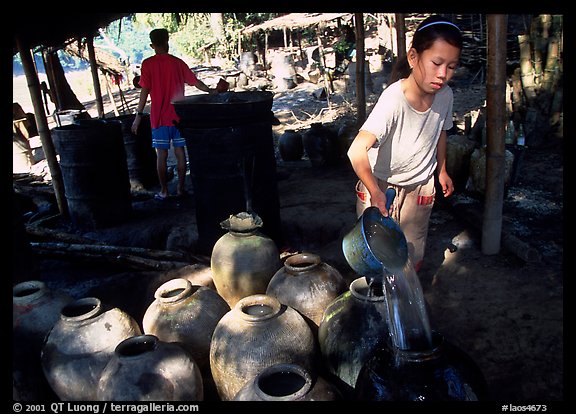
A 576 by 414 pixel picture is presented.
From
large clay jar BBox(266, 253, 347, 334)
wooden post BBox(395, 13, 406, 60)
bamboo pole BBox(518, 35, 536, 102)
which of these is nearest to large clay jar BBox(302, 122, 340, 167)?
wooden post BBox(395, 13, 406, 60)

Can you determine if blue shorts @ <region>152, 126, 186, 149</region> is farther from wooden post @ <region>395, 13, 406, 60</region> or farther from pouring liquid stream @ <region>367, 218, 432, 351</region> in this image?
pouring liquid stream @ <region>367, 218, 432, 351</region>

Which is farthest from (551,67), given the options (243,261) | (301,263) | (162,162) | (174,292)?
(174,292)

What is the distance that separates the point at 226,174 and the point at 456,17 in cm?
1398

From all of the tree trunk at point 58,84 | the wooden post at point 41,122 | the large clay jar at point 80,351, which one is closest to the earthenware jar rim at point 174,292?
the large clay jar at point 80,351

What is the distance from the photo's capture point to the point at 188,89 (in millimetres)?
22000

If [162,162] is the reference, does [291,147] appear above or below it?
below

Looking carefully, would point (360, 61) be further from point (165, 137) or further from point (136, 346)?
point (136, 346)

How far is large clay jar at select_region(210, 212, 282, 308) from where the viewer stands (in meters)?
3.24

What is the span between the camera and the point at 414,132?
2574 mm

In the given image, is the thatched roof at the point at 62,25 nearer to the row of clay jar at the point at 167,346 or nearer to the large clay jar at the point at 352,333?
the row of clay jar at the point at 167,346

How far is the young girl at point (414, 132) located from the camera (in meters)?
2.27

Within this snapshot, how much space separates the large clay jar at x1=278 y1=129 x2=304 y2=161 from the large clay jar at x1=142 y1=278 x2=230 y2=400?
5393 millimetres

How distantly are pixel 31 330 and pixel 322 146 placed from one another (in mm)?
5342

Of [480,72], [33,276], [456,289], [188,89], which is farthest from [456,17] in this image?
[33,276]
